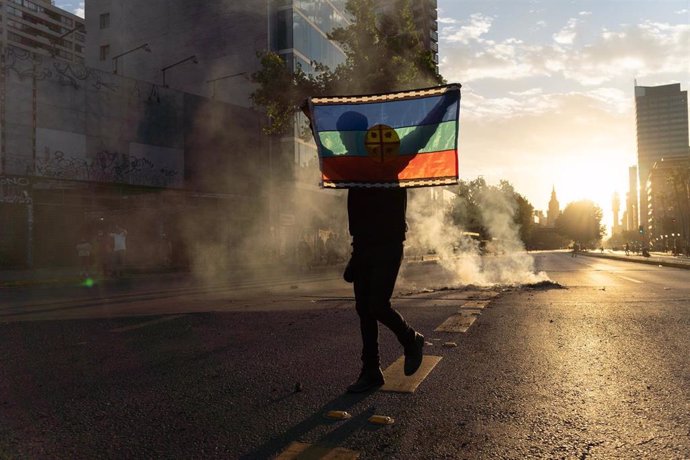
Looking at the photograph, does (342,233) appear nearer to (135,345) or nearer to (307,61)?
(307,61)

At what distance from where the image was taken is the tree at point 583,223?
4781 inches

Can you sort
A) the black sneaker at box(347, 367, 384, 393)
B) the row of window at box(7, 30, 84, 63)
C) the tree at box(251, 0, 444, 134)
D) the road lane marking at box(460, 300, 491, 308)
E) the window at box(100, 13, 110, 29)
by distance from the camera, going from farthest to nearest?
the row of window at box(7, 30, 84, 63)
the window at box(100, 13, 110, 29)
the tree at box(251, 0, 444, 134)
the road lane marking at box(460, 300, 491, 308)
the black sneaker at box(347, 367, 384, 393)

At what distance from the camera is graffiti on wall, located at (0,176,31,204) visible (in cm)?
2031

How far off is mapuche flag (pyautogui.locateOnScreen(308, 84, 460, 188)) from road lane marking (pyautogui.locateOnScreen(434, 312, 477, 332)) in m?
2.22

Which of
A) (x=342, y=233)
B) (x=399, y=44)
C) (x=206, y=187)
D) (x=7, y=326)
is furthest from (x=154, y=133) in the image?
(x=7, y=326)

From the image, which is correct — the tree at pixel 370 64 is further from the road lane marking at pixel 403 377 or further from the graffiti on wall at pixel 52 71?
the road lane marking at pixel 403 377

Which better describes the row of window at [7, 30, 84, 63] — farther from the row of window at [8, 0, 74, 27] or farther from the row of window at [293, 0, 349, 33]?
the row of window at [293, 0, 349, 33]

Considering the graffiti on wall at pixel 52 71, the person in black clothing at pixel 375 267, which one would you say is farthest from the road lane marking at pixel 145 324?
the graffiti on wall at pixel 52 71

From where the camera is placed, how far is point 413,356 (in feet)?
10.8

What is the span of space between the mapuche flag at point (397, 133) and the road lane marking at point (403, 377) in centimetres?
127

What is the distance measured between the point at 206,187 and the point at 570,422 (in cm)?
2750

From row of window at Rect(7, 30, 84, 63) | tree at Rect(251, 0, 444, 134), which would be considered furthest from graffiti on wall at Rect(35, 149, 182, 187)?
row of window at Rect(7, 30, 84, 63)

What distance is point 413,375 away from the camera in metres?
3.42

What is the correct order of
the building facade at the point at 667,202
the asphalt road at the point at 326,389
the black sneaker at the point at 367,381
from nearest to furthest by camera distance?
the asphalt road at the point at 326,389
the black sneaker at the point at 367,381
the building facade at the point at 667,202
